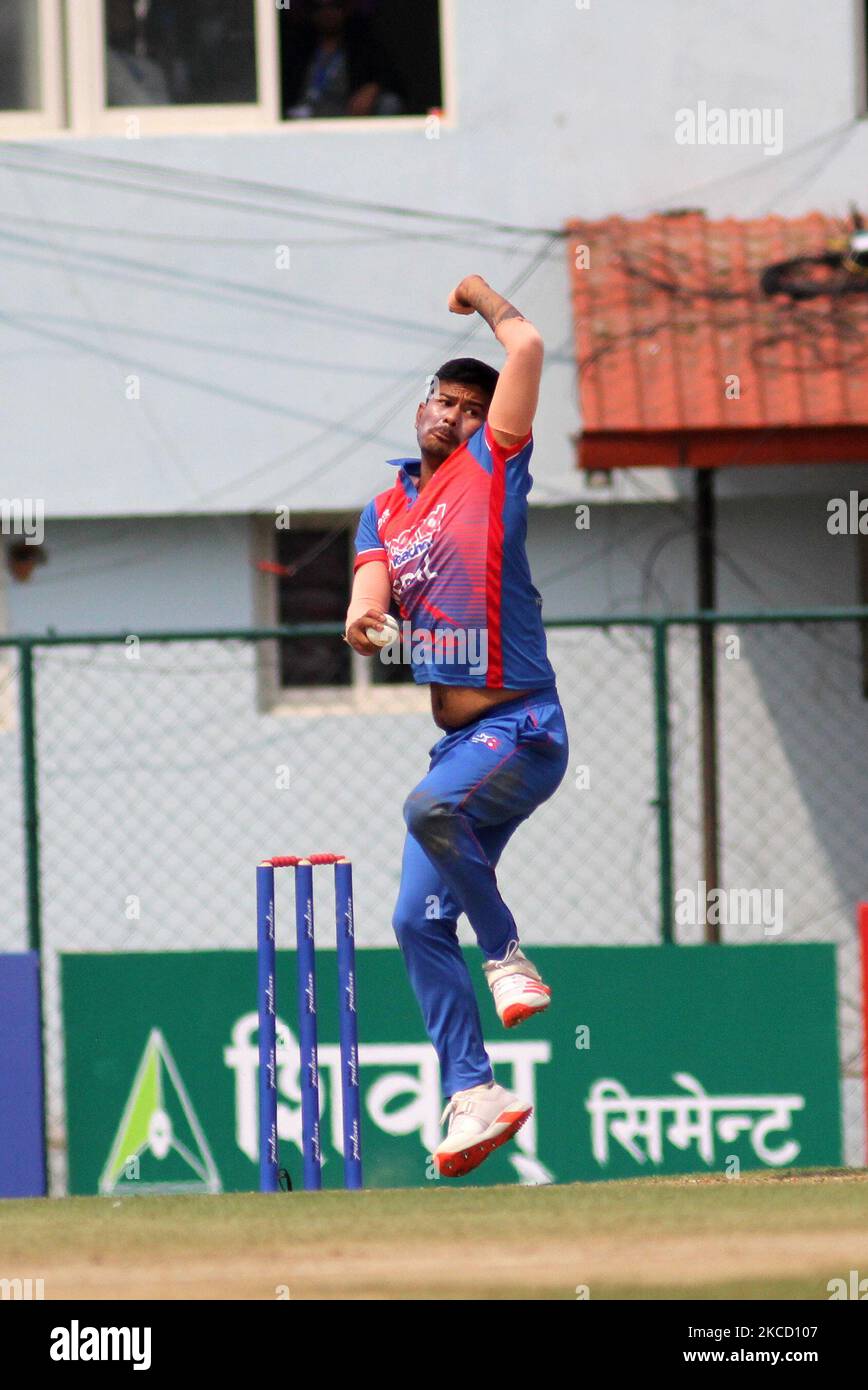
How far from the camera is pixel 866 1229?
490 cm

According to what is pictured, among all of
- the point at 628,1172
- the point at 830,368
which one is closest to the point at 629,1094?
the point at 628,1172

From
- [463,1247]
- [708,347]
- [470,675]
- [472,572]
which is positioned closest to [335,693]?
[708,347]

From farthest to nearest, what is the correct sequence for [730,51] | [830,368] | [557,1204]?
[730,51] < [830,368] < [557,1204]

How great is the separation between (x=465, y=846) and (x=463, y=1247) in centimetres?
110

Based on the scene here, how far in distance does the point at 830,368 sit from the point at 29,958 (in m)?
4.66

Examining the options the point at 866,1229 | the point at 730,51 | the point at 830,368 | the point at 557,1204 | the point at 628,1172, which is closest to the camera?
the point at 866,1229

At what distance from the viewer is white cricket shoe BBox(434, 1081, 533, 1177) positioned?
221 inches

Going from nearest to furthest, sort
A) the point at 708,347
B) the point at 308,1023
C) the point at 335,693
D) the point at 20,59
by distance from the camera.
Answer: the point at 308,1023 → the point at 708,347 → the point at 335,693 → the point at 20,59

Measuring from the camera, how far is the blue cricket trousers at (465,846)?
550 cm

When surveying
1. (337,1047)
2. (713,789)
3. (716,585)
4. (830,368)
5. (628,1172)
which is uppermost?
(830,368)

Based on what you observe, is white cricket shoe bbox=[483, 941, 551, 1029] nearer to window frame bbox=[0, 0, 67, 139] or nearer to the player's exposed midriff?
the player's exposed midriff

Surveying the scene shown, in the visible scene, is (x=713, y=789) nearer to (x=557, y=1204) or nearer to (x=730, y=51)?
(x=730, y=51)

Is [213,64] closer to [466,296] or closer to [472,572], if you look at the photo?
[466,296]

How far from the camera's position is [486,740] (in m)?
5.58
